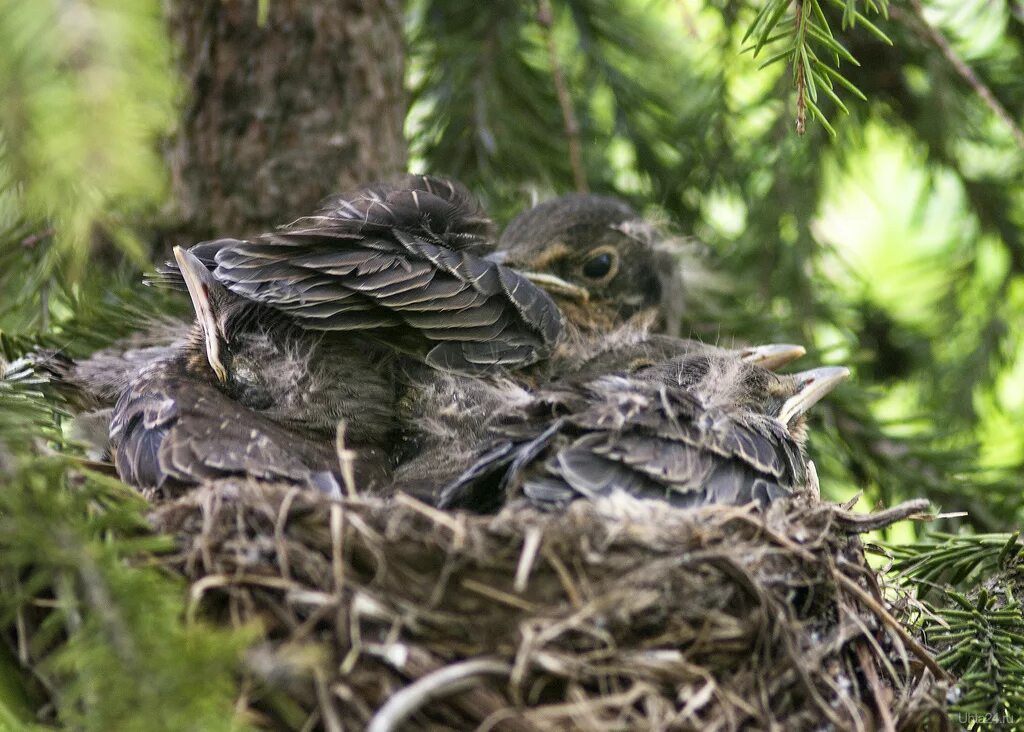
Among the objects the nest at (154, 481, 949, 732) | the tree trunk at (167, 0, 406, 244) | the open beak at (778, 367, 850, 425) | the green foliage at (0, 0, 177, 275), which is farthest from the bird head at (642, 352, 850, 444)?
the green foliage at (0, 0, 177, 275)

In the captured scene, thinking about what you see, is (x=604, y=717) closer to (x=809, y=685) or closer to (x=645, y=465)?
(x=809, y=685)

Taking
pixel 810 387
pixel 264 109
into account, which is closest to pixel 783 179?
pixel 810 387

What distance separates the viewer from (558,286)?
2645mm

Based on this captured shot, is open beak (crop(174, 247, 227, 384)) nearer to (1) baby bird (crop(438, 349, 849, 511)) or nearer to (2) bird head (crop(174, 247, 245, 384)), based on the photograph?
(2) bird head (crop(174, 247, 245, 384))

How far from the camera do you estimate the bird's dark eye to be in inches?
107

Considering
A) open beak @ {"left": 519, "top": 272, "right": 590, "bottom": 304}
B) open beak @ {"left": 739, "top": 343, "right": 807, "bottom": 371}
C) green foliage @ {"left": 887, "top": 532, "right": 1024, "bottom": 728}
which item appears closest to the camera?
green foliage @ {"left": 887, "top": 532, "right": 1024, "bottom": 728}

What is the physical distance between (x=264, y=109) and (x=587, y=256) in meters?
0.86

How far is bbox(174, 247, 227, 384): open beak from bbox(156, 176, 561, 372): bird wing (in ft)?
0.13

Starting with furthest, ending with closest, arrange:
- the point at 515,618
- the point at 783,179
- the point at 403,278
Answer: the point at 783,179
the point at 403,278
the point at 515,618

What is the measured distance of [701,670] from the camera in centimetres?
137

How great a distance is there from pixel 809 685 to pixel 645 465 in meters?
0.40

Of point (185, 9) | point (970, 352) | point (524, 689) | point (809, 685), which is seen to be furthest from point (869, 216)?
point (524, 689)

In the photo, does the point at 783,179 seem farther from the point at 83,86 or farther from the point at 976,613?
the point at 83,86

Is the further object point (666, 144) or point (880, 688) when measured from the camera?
point (666, 144)
